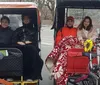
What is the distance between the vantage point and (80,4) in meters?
8.52

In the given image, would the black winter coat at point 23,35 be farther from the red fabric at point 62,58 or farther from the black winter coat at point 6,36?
the red fabric at point 62,58

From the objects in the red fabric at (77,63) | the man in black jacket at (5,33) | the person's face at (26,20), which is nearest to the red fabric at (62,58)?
the red fabric at (77,63)

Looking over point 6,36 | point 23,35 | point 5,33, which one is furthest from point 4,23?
point 23,35

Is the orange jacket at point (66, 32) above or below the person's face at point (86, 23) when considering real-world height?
below

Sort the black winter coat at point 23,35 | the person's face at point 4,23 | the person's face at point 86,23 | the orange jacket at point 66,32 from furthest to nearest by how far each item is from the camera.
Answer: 1. the orange jacket at point 66,32
2. the person's face at point 86,23
3. the person's face at point 4,23
4. the black winter coat at point 23,35

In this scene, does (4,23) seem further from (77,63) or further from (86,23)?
(77,63)

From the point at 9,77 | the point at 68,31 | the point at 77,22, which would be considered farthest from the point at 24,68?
the point at 77,22

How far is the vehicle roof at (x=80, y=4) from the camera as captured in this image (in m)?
7.76

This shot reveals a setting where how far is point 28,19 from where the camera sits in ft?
27.4

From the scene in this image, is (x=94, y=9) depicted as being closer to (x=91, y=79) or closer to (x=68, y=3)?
(x=68, y=3)

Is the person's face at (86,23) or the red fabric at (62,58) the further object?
the person's face at (86,23)

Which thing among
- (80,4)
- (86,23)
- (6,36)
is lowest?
(6,36)

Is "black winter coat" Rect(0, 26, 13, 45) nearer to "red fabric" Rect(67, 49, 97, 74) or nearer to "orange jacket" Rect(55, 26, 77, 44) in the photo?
"orange jacket" Rect(55, 26, 77, 44)

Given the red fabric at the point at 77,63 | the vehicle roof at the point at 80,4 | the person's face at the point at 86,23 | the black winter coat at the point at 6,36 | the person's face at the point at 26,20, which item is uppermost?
the vehicle roof at the point at 80,4
